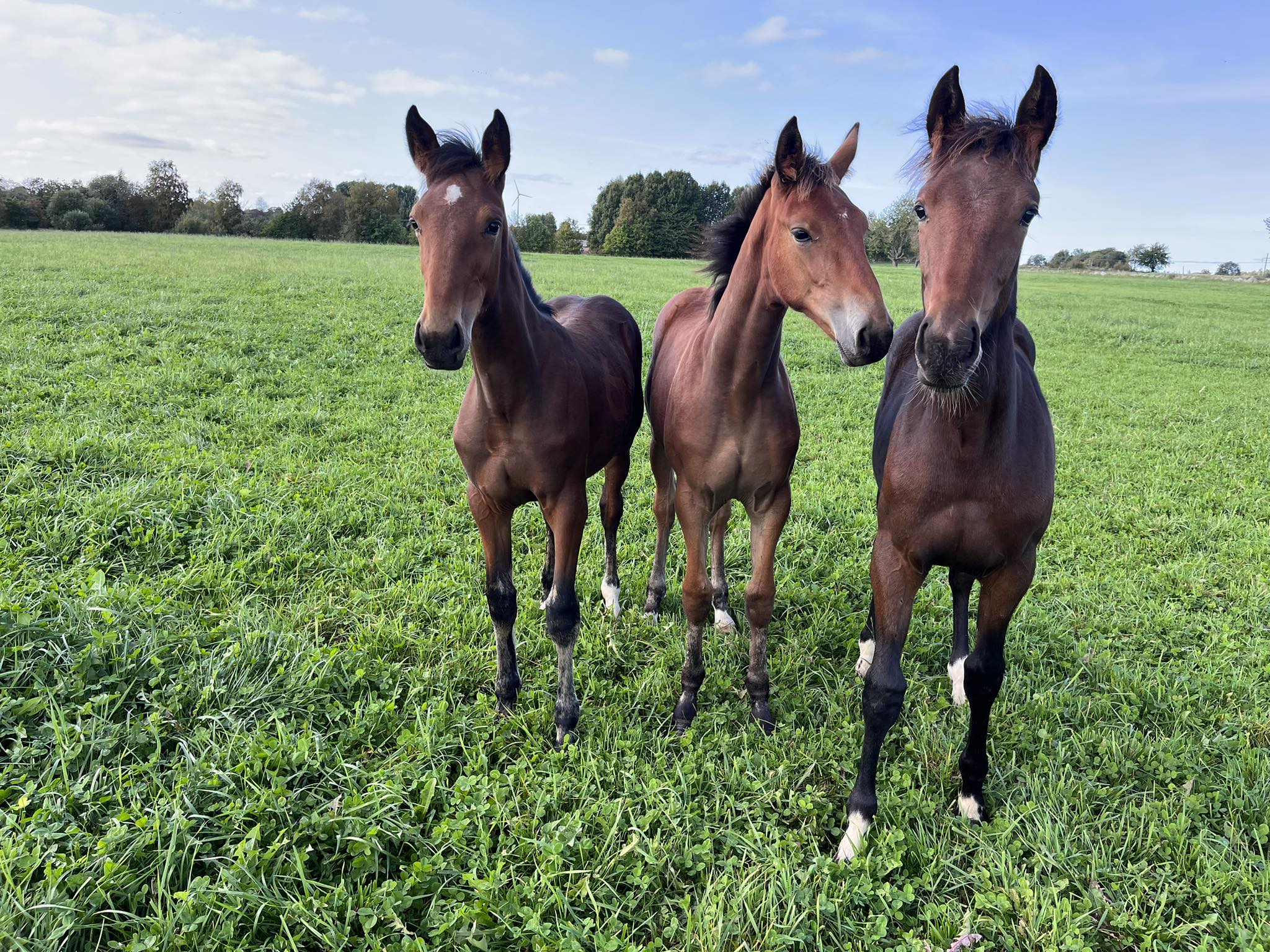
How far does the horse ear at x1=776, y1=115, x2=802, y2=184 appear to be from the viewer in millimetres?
2512

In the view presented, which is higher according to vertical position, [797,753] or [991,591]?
[991,591]

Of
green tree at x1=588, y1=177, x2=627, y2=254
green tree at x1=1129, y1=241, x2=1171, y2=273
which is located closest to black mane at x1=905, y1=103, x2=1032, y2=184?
green tree at x1=588, y1=177, x2=627, y2=254

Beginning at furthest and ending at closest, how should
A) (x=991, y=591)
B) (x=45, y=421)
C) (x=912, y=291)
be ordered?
(x=912, y=291) → (x=45, y=421) → (x=991, y=591)

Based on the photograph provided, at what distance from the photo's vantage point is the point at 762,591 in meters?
3.23

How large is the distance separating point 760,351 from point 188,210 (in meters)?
72.0

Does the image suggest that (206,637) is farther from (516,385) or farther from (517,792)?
(516,385)

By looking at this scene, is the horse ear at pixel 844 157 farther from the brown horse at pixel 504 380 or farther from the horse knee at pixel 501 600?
the horse knee at pixel 501 600

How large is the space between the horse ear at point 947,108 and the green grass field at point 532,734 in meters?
2.51

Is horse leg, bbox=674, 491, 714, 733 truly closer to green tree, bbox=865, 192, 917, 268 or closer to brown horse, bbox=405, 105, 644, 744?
brown horse, bbox=405, 105, 644, 744

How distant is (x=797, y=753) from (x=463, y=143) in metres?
3.02

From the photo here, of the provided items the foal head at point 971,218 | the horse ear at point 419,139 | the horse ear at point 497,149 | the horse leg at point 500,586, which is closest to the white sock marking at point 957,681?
the foal head at point 971,218

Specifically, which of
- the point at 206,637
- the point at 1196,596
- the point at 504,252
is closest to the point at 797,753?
the point at 504,252

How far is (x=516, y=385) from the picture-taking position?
2926 mm

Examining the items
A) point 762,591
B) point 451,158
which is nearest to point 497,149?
point 451,158
